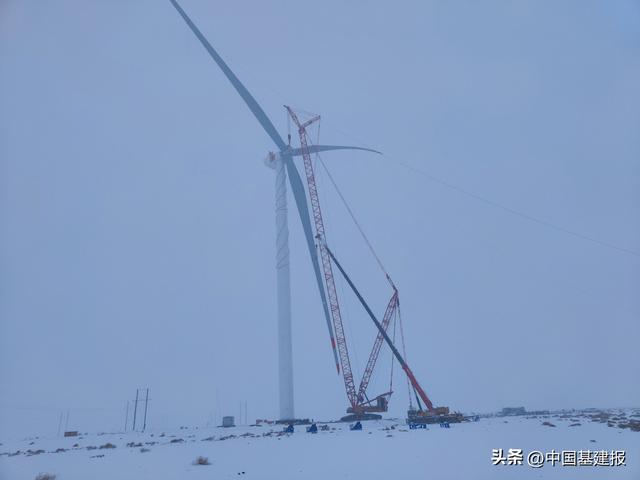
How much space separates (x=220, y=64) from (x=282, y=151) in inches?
685

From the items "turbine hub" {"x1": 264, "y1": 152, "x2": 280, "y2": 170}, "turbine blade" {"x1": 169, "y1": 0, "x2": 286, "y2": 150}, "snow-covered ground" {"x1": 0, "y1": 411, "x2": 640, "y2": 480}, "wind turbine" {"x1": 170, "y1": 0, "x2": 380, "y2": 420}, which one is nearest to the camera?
"snow-covered ground" {"x1": 0, "y1": 411, "x2": 640, "y2": 480}

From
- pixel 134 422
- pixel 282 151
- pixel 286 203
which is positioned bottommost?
pixel 134 422

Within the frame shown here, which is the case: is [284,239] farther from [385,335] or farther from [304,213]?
[385,335]

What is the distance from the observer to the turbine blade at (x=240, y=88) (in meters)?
64.1

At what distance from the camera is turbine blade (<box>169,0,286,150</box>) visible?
6406 centimetres

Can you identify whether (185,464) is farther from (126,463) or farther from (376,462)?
(376,462)

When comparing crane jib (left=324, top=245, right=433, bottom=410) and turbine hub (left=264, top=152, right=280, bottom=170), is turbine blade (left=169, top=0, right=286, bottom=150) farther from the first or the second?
crane jib (left=324, top=245, right=433, bottom=410)

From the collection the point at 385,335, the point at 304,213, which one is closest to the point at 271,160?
the point at 304,213

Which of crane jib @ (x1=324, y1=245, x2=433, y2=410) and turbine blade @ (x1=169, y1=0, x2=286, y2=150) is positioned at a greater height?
turbine blade @ (x1=169, y1=0, x2=286, y2=150)

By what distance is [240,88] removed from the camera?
71.2m

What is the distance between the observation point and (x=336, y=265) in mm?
86312

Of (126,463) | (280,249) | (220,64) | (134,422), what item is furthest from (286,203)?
(134,422)

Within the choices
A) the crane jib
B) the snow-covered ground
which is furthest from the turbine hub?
the snow-covered ground

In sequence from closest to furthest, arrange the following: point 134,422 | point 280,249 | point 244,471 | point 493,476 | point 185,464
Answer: point 493,476 < point 244,471 < point 185,464 < point 280,249 < point 134,422
